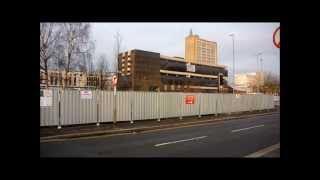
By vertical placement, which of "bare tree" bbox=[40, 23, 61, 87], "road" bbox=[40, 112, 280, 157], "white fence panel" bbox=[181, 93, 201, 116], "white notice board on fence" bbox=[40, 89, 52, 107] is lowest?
"road" bbox=[40, 112, 280, 157]

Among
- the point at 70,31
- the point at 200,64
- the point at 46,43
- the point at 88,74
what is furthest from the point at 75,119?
the point at 200,64

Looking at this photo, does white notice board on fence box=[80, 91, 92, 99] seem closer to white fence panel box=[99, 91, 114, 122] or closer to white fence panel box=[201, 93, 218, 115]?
white fence panel box=[99, 91, 114, 122]

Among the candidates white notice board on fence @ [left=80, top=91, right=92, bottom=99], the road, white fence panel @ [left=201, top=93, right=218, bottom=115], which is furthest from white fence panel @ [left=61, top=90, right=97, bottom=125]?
white fence panel @ [left=201, top=93, right=218, bottom=115]

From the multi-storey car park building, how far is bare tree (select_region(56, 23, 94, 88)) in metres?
15.8

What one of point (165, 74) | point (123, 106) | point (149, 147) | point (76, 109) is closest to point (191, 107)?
point (123, 106)

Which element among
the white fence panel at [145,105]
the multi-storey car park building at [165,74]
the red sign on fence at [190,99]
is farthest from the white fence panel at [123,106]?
the multi-storey car park building at [165,74]

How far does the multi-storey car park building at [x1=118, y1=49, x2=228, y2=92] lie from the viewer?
145ft

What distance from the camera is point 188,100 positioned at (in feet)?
79.9

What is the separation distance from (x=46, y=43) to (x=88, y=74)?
9.51 metres

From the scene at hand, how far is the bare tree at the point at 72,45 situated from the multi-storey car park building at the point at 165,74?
15.8 m

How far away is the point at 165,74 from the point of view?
61094 millimetres

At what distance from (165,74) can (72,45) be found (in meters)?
40.6

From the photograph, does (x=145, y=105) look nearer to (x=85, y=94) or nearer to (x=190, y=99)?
(x=85, y=94)
